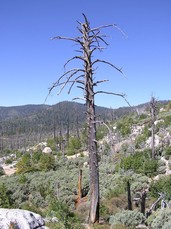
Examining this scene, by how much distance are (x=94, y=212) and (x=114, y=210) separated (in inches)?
292

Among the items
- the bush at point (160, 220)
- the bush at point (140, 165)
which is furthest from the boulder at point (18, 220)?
the bush at point (140, 165)

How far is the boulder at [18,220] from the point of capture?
7.35m

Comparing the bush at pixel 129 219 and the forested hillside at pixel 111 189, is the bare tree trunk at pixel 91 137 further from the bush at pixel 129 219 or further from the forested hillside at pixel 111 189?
the bush at pixel 129 219

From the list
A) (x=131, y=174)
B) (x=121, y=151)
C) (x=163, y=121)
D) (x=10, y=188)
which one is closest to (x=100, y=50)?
(x=10, y=188)

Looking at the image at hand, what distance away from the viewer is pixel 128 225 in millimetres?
12500

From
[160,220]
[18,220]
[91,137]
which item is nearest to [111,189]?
[160,220]

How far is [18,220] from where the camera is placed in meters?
7.56

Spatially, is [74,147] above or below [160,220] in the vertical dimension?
below

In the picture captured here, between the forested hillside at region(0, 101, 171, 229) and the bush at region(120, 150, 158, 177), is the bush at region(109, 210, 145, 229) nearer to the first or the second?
the forested hillside at region(0, 101, 171, 229)

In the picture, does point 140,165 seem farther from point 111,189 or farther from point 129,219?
point 129,219

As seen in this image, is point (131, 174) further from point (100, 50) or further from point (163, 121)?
point (163, 121)

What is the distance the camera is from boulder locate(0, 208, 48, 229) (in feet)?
24.1

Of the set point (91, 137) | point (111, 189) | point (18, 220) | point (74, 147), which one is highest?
point (91, 137)

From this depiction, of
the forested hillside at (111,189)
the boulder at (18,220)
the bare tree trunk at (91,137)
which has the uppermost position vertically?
the bare tree trunk at (91,137)
